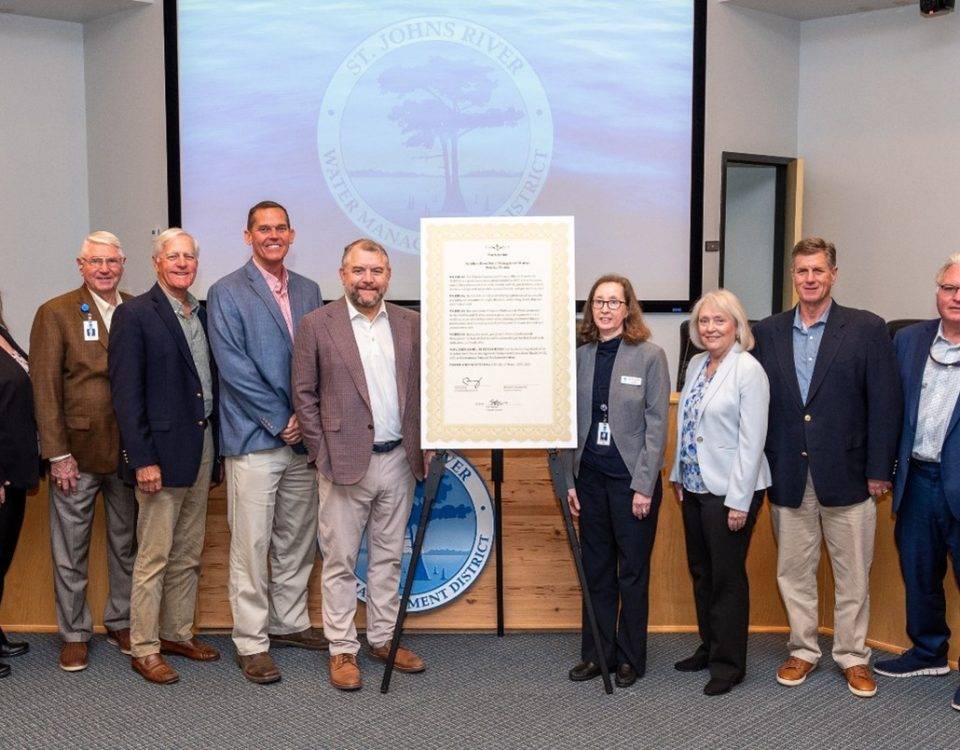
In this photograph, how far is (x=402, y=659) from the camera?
11.3ft

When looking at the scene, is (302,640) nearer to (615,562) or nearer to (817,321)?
(615,562)

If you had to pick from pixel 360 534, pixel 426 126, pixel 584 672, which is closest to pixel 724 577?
pixel 584 672

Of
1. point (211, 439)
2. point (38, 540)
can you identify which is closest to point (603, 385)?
point (211, 439)

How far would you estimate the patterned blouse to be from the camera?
128 inches

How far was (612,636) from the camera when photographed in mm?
3348

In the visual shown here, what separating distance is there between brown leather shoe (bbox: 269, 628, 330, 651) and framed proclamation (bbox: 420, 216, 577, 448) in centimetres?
102

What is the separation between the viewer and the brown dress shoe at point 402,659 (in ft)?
11.2

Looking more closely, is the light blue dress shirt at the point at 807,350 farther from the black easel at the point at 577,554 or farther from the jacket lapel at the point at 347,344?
the jacket lapel at the point at 347,344

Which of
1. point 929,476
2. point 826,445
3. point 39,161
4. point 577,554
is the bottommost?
point 577,554

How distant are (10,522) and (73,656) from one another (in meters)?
0.56

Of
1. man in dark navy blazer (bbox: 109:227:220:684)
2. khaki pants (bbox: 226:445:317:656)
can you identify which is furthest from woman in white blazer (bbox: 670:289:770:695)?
man in dark navy blazer (bbox: 109:227:220:684)

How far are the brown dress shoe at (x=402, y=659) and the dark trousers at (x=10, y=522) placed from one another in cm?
142

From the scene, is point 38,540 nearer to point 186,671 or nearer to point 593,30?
point 186,671

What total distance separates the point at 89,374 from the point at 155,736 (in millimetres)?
1300
